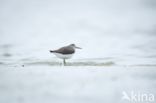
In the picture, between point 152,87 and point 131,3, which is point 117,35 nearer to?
point 131,3

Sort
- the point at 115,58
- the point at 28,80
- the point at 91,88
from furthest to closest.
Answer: the point at 115,58 < the point at 28,80 < the point at 91,88

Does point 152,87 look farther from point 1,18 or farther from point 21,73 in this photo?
point 1,18

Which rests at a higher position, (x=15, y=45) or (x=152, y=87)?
(x=15, y=45)

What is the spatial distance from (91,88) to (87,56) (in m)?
2.10

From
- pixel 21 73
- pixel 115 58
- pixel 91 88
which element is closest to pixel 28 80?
pixel 21 73

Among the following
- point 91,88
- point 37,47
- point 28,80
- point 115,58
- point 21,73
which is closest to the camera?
point 91,88

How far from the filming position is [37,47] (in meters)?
5.52

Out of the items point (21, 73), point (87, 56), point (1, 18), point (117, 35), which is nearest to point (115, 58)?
point (87, 56)

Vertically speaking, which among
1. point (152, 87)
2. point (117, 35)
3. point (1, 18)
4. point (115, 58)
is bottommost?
point (152, 87)

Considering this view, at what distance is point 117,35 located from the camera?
19.4ft

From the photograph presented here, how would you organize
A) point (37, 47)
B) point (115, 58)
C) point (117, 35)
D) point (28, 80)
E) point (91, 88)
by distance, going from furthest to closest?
1. point (117, 35)
2. point (37, 47)
3. point (115, 58)
4. point (28, 80)
5. point (91, 88)

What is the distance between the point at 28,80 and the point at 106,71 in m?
0.84

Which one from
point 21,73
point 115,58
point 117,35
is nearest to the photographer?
point 21,73

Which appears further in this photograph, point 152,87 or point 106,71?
point 106,71
